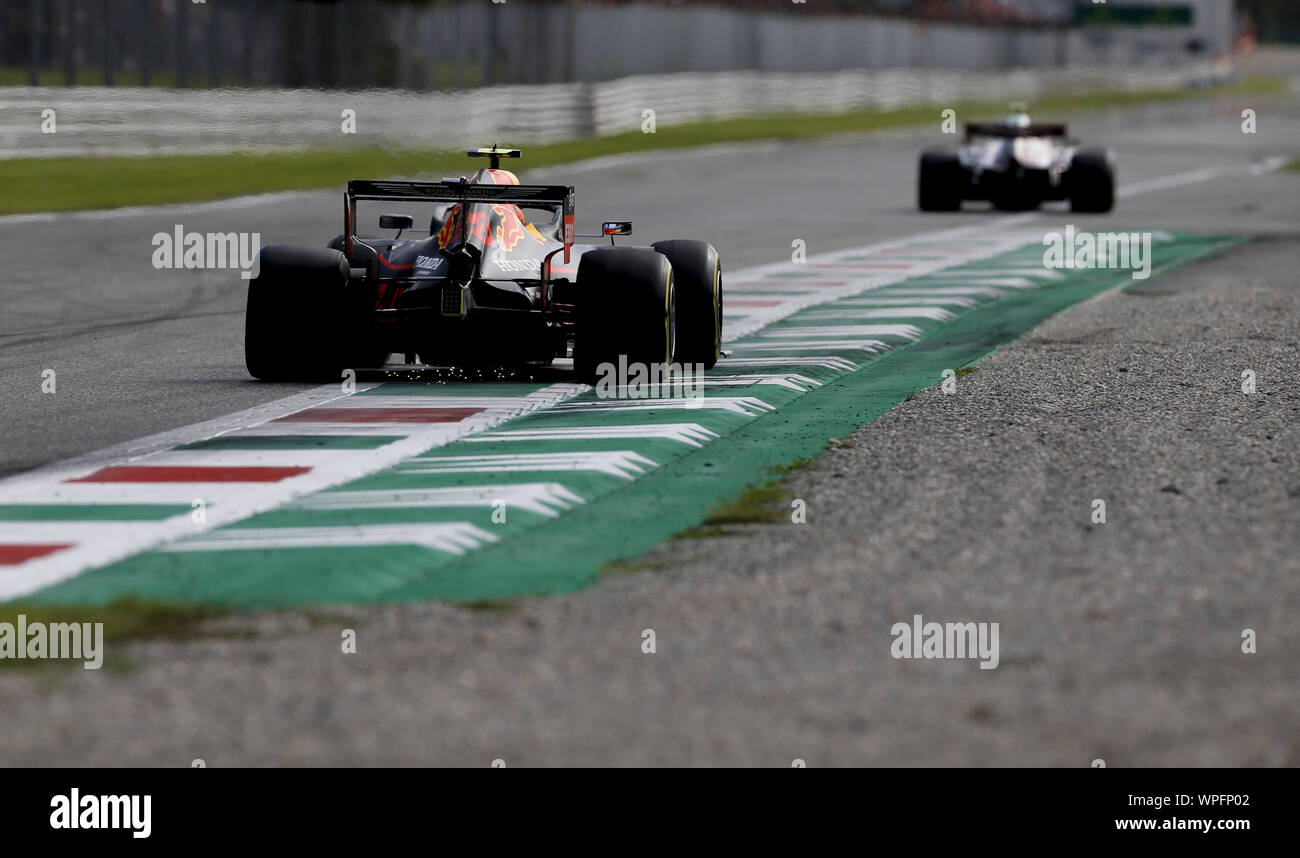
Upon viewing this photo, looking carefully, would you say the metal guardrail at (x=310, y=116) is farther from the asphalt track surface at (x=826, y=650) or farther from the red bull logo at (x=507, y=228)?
the asphalt track surface at (x=826, y=650)

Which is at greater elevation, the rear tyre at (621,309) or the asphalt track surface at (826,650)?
the rear tyre at (621,309)

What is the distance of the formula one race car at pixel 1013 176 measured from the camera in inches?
1052

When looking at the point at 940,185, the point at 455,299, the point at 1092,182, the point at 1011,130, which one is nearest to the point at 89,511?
the point at 455,299

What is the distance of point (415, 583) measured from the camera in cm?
698

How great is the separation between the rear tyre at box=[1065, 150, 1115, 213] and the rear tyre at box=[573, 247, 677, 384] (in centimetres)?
1626

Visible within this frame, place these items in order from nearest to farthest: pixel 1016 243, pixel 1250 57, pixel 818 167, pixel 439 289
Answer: pixel 439 289 < pixel 1016 243 < pixel 818 167 < pixel 1250 57

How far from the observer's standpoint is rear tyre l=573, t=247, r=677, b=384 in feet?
36.7

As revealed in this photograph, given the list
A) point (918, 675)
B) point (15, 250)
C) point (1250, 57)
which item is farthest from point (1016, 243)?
point (1250, 57)

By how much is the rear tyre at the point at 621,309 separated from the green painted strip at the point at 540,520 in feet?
1.05

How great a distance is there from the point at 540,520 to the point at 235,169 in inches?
961

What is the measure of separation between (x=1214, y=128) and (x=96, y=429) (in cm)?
4626

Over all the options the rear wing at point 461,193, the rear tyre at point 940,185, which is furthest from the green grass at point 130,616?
the rear tyre at point 940,185

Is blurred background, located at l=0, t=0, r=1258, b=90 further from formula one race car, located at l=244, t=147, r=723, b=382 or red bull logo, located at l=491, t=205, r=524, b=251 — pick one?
red bull logo, located at l=491, t=205, r=524, b=251
